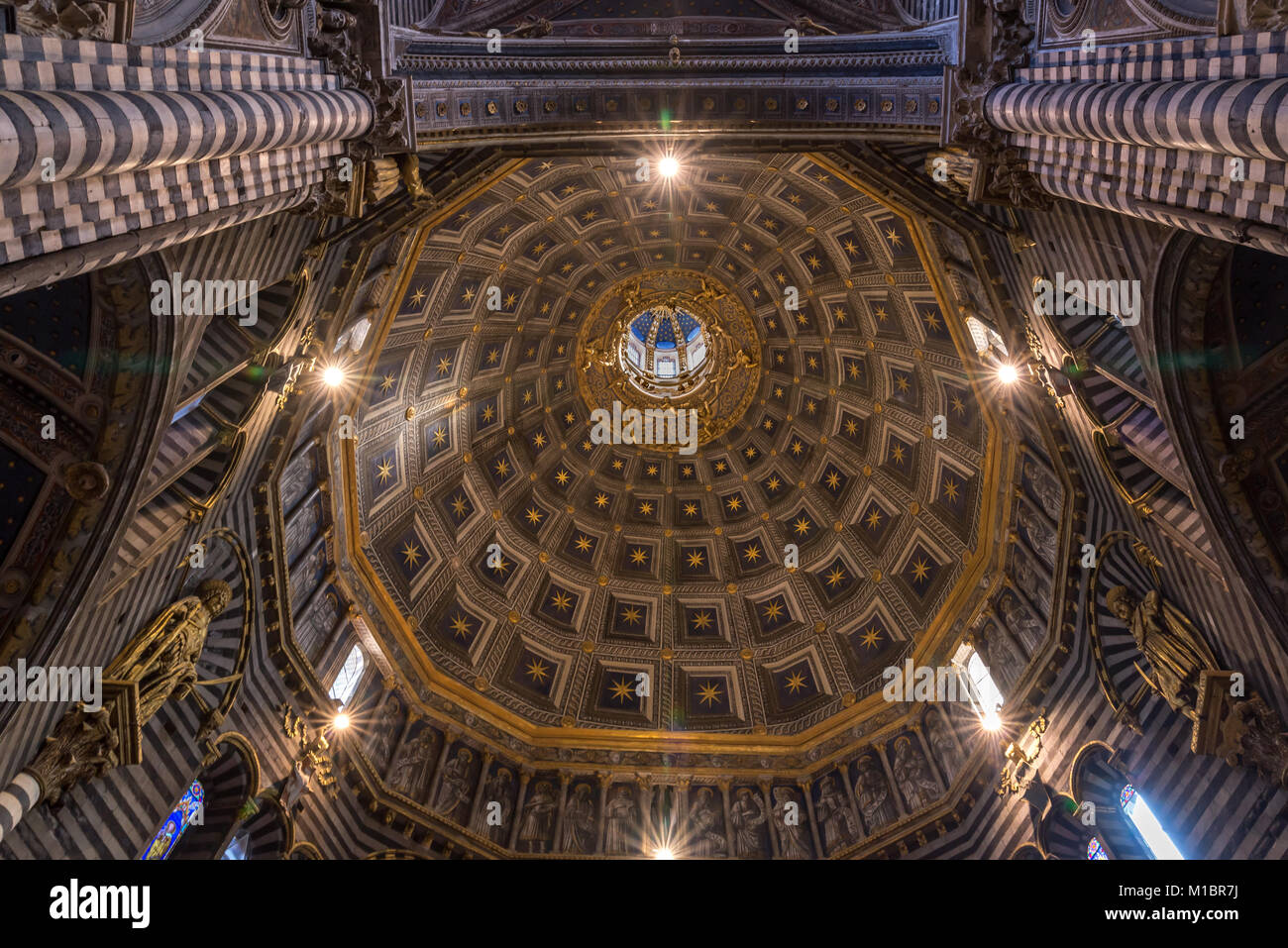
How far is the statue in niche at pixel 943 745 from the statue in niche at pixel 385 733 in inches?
648

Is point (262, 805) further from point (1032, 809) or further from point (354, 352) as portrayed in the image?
point (1032, 809)

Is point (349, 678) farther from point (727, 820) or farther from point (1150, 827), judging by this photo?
point (1150, 827)

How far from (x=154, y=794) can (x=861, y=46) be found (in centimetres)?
2193

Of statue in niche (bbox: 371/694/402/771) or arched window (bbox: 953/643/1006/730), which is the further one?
statue in niche (bbox: 371/694/402/771)

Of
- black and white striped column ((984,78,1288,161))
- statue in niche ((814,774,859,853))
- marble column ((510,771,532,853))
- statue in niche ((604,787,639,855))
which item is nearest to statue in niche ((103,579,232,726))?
marble column ((510,771,532,853))

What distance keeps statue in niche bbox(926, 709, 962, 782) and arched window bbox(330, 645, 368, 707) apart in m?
17.5

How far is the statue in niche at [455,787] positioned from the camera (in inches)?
908

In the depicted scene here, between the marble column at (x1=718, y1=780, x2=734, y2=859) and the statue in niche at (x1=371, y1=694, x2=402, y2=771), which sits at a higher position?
the statue in niche at (x1=371, y1=694, x2=402, y2=771)

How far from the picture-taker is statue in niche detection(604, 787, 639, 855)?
23672mm

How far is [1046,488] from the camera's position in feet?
67.8

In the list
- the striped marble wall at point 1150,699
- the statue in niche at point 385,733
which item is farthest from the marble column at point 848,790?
the statue in niche at point 385,733

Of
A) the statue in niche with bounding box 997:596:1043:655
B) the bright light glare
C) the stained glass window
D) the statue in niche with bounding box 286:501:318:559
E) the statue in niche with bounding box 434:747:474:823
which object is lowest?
the bright light glare

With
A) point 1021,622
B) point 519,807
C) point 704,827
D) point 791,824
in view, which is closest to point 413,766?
point 519,807

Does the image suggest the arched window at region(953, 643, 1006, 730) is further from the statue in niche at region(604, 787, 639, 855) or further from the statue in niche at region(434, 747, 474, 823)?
the statue in niche at region(434, 747, 474, 823)
